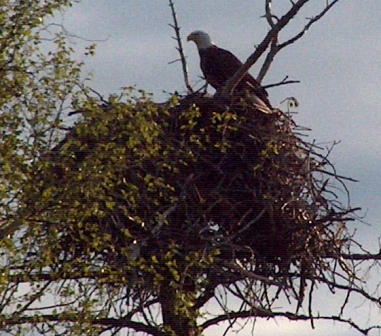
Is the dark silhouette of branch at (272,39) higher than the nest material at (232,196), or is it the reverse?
the dark silhouette of branch at (272,39)

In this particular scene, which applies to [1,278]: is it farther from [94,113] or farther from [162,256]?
[162,256]

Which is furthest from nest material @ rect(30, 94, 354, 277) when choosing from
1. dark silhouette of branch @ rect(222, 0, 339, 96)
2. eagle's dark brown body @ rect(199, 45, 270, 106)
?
eagle's dark brown body @ rect(199, 45, 270, 106)

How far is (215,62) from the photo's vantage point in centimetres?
1211

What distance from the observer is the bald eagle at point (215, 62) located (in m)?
11.8

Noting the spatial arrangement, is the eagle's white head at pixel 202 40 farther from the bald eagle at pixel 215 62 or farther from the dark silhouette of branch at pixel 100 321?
the dark silhouette of branch at pixel 100 321

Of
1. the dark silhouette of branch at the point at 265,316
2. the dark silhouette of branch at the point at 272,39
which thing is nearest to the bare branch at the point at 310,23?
the dark silhouette of branch at the point at 272,39

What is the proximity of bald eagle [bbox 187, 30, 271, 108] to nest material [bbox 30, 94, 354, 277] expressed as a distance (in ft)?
3.30

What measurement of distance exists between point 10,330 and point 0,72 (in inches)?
68.6

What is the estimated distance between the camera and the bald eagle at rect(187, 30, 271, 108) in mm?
11758

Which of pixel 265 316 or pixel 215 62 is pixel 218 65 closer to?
pixel 215 62

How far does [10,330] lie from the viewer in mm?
7414

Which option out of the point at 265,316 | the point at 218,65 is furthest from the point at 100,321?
the point at 218,65

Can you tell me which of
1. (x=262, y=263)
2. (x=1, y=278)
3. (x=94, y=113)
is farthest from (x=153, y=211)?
(x=1, y=278)

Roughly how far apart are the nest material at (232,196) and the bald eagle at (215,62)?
1.01m
